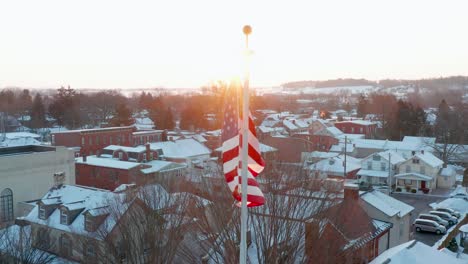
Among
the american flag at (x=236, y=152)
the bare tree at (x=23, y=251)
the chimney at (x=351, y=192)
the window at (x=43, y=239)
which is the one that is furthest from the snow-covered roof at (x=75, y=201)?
the american flag at (x=236, y=152)

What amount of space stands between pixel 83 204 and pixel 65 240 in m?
1.96

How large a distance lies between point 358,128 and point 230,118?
68.2 m

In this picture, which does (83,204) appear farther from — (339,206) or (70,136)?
(70,136)

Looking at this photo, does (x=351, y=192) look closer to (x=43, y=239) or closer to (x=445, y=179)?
(x=43, y=239)

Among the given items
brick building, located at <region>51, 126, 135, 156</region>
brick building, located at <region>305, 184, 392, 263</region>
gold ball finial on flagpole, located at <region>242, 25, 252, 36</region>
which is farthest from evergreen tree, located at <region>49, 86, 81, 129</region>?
gold ball finial on flagpole, located at <region>242, 25, 252, 36</region>

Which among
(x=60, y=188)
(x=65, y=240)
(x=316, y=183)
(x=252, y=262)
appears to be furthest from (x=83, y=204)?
(x=316, y=183)

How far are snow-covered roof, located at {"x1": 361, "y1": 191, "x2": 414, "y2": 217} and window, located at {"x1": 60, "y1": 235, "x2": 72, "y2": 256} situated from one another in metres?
13.5

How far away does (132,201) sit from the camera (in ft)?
60.1

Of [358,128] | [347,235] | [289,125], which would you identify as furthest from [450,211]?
[289,125]

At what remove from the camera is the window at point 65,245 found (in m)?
20.7

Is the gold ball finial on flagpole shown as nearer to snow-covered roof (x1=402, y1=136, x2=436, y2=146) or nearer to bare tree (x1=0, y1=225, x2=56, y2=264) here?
bare tree (x1=0, y1=225, x2=56, y2=264)

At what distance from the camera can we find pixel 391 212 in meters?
22.8

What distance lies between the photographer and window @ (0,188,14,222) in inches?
1216

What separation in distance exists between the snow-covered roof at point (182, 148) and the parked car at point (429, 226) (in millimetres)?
23098
